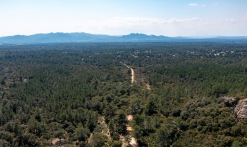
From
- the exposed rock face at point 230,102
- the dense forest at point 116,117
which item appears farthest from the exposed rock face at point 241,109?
the dense forest at point 116,117

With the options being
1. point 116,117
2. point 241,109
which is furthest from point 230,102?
point 116,117

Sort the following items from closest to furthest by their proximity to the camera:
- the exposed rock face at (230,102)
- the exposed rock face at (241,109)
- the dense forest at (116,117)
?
the dense forest at (116,117) → the exposed rock face at (241,109) → the exposed rock face at (230,102)

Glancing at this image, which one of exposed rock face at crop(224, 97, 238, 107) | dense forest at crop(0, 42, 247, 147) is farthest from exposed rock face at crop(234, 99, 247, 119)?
dense forest at crop(0, 42, 247, 147)

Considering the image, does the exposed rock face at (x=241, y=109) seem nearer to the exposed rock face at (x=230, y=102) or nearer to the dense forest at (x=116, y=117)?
the exposed rock face at (x=230, y=102)

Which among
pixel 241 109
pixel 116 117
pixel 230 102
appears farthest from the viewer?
pixel 116 117

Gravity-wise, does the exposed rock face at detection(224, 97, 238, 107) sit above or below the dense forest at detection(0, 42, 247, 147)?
above

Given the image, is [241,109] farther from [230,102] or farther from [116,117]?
[116,117]

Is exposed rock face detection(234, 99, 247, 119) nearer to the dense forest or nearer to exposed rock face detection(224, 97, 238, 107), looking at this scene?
exposed rock face detection(224, 97, 238, 107)

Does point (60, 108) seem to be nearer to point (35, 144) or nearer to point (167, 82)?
point (35, 144)
